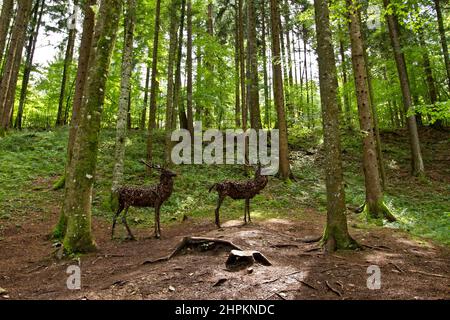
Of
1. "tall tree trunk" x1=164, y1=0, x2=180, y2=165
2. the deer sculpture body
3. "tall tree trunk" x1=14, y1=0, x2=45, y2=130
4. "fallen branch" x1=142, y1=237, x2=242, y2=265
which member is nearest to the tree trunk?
"fallen branch" x1=142, y1=237, x2=242, y2=265

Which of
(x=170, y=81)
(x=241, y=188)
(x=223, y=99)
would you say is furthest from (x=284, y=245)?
(x=223, y=99)

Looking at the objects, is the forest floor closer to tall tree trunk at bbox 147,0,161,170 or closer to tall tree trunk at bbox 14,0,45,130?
tall tree trunk at bbox 147,0,161,170

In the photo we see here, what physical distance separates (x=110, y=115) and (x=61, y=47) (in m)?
6.88

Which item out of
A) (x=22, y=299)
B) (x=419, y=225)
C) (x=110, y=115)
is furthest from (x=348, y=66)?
(x=22, y=299)

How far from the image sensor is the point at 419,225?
1072 centimetres

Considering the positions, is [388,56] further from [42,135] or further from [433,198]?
[42,135]

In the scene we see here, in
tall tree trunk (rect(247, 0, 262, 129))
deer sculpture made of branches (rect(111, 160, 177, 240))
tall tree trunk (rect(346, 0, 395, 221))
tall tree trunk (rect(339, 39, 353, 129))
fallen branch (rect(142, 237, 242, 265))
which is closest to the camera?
fallen branch (rect(142, 237, 242, 265))

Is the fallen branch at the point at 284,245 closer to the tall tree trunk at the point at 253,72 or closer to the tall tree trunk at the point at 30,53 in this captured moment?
the tall tree trunk at the point at 253,72

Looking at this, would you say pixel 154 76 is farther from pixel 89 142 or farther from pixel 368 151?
pixel 368 151

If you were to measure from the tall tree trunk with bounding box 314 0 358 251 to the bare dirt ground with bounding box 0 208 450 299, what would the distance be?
378 mm

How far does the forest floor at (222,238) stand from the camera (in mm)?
4816

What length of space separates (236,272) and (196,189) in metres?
10.0

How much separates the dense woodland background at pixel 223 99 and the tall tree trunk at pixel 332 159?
0.07 feet

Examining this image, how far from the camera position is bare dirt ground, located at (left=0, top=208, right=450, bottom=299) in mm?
4609
